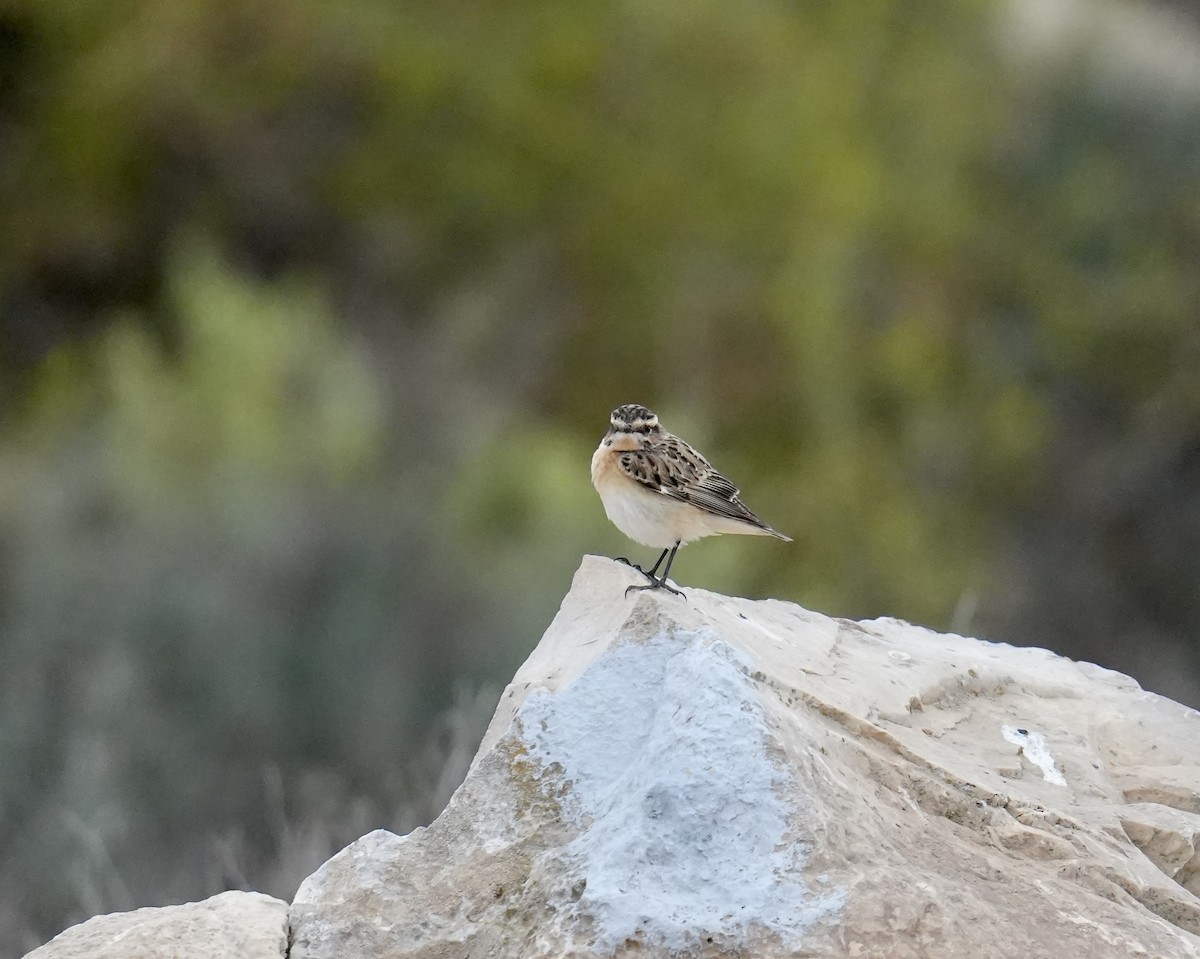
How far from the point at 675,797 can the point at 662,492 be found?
81.0 inches

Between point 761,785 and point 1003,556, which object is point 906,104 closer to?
point 1003,556

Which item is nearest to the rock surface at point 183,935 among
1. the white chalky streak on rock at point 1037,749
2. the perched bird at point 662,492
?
the white chalky streak on rock at point 1037,749

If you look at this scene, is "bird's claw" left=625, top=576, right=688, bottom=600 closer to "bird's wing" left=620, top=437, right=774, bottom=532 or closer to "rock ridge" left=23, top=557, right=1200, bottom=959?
"rock ridge" left=23, top=557, right=1200, bottom=959

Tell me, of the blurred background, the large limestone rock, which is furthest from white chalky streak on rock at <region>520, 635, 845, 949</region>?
the blurred background

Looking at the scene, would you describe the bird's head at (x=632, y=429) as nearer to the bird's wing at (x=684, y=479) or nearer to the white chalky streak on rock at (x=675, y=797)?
the bird's wing at (x=684, y=479)

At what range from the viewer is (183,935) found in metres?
3.23

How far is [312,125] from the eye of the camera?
15.4 meters

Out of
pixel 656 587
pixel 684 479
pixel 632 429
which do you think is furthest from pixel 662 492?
pixel 656 587

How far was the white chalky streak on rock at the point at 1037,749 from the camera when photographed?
375 cm

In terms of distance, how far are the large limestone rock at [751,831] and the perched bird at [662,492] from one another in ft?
3.74

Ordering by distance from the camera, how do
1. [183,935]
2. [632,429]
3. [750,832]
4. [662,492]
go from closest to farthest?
[750,832] < [183,935] < [662,492] < [632,429]

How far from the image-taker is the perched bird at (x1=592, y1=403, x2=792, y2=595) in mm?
5070

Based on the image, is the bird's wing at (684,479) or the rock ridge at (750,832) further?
the bird's wing at (684,479)

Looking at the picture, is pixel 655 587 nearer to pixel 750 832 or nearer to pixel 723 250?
pixel 750 832
